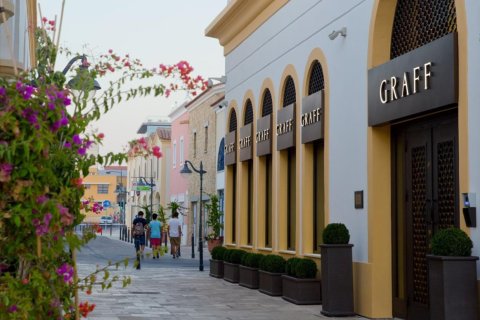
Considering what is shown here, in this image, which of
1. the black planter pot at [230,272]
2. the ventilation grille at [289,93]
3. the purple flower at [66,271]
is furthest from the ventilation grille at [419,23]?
the black planter pot at [230,272]

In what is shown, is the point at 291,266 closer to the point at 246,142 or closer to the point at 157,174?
the point at 246,142

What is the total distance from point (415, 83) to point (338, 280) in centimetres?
323

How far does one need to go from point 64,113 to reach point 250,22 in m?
15.8

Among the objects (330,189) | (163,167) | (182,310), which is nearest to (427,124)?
(330,189)

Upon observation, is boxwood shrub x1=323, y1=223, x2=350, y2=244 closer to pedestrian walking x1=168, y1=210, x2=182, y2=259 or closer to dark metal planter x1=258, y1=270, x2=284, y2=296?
dark metal planter x1=258, y1=270, x2=284, y2=296

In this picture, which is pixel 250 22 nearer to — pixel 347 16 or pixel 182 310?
pixel 347 16

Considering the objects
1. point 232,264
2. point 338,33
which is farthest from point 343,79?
point 232,264

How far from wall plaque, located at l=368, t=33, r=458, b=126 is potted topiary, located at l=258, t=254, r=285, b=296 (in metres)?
4.54

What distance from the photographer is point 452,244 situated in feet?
31.0

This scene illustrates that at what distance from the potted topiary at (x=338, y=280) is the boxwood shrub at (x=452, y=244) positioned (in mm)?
3373

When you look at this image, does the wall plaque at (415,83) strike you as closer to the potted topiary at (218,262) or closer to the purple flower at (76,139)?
the purple flower at (76,139)

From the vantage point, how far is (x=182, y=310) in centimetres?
1398

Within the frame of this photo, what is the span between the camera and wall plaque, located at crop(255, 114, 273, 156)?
19.2 metres

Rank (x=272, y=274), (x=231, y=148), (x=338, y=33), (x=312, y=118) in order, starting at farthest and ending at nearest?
(x=231, y=148)
(x=272, y=274)
(x=312, y=118)
(x=338, y=33)
